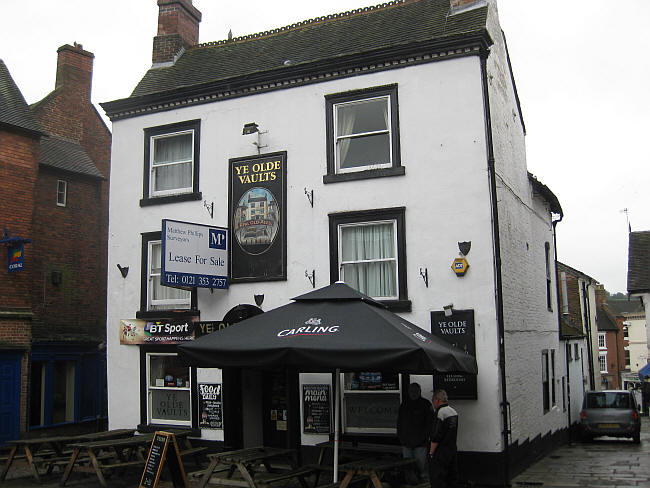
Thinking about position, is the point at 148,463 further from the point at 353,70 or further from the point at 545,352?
the point at 545,352

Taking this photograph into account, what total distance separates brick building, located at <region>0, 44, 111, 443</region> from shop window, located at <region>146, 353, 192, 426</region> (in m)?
3.72

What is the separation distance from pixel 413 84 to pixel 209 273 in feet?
18.0

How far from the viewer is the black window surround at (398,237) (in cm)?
1218

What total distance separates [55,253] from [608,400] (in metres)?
17.0

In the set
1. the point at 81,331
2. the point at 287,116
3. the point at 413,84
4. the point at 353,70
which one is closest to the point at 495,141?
the point at 413,84

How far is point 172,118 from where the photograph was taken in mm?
15070

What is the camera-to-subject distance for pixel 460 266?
38.5ft

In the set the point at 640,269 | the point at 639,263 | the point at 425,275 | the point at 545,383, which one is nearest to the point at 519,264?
the point at 425,275

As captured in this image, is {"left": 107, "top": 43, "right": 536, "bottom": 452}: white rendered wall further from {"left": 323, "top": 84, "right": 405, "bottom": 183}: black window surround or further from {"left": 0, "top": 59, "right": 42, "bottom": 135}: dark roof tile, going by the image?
{"left": 0, "top": 59, "right": 42, "bottom": 135}: dark roof tile

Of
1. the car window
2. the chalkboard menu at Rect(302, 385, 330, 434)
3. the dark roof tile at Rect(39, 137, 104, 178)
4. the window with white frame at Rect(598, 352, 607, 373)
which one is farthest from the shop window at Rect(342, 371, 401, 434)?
the window with white frame at Rect(598, 352, 607, 373)

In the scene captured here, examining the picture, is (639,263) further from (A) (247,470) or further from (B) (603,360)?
(B) (603,360)

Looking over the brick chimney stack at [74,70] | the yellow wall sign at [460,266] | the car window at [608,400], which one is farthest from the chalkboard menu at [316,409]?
the brick chimney stack at [74,70]

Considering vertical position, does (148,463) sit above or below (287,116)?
below

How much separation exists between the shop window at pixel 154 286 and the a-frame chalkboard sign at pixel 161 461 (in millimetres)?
4848
